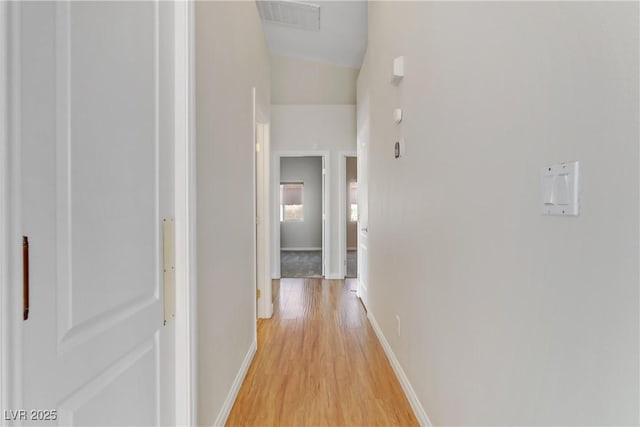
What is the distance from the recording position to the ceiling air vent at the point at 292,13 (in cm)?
355

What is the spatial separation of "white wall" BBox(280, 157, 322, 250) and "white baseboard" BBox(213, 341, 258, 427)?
7.00m

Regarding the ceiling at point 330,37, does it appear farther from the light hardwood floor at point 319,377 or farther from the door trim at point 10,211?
the door trim at point 10,211

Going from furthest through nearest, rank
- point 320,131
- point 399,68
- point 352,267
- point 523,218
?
point 352,267, point 320,131, point 399,68, point 523,218

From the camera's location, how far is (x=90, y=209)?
724 mm

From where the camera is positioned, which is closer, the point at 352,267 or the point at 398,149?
the point at 398,149

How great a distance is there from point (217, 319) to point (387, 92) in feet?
6.58

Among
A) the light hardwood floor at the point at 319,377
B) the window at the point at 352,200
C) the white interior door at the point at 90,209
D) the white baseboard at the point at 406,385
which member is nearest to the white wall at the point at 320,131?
the light hardwood floor at the point at 319,377

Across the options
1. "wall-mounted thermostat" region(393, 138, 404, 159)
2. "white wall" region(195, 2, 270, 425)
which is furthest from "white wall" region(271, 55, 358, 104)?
"wall-mounted thermostat" region(393, 138, 404, 159)

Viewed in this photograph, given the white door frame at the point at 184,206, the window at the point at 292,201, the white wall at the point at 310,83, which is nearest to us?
the white door frame at the point at 184,206

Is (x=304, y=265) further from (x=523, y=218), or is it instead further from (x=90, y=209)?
(x=90, y=209)

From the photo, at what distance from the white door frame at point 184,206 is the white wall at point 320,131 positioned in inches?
156

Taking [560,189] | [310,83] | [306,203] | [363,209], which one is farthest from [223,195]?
[306,203]

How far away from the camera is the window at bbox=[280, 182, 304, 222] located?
9.48m

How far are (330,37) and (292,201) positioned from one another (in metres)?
5.67
